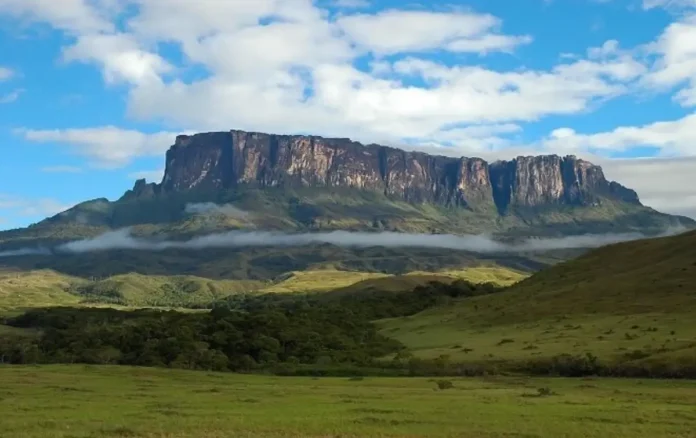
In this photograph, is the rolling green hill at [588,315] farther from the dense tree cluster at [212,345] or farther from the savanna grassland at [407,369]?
the dense tree cluster at [212,345]

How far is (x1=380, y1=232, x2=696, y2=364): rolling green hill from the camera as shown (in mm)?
75438

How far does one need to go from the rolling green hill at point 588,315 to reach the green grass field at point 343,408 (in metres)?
16.5

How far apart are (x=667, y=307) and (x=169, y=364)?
6128 cm

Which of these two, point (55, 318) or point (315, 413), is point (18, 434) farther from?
point (55, 318)

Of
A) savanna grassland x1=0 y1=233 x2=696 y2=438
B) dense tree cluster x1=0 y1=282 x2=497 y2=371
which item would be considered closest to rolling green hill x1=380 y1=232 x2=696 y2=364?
savanna grassland x1=0 y1=233 x2=696 y2=438

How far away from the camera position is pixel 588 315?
328 ft

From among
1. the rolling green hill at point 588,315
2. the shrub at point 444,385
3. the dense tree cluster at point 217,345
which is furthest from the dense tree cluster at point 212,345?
the shrub at point 444,385

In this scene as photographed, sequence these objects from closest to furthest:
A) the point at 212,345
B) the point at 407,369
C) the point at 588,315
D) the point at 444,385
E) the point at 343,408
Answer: the point at 343,408, the point at 444,385, the point at 407,369, the point at 212,345, the point at 588,315

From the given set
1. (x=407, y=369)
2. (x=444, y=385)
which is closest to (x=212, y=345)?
(x=407, y=369)

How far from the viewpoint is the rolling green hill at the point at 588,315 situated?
7544cm

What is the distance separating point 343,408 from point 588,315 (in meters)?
66.3

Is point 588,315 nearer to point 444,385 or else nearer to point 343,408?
point 444,385

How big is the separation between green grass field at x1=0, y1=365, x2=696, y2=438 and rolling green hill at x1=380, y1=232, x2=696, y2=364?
16520 millimetres

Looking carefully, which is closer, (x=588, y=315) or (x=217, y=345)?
(x=217, y=345)
